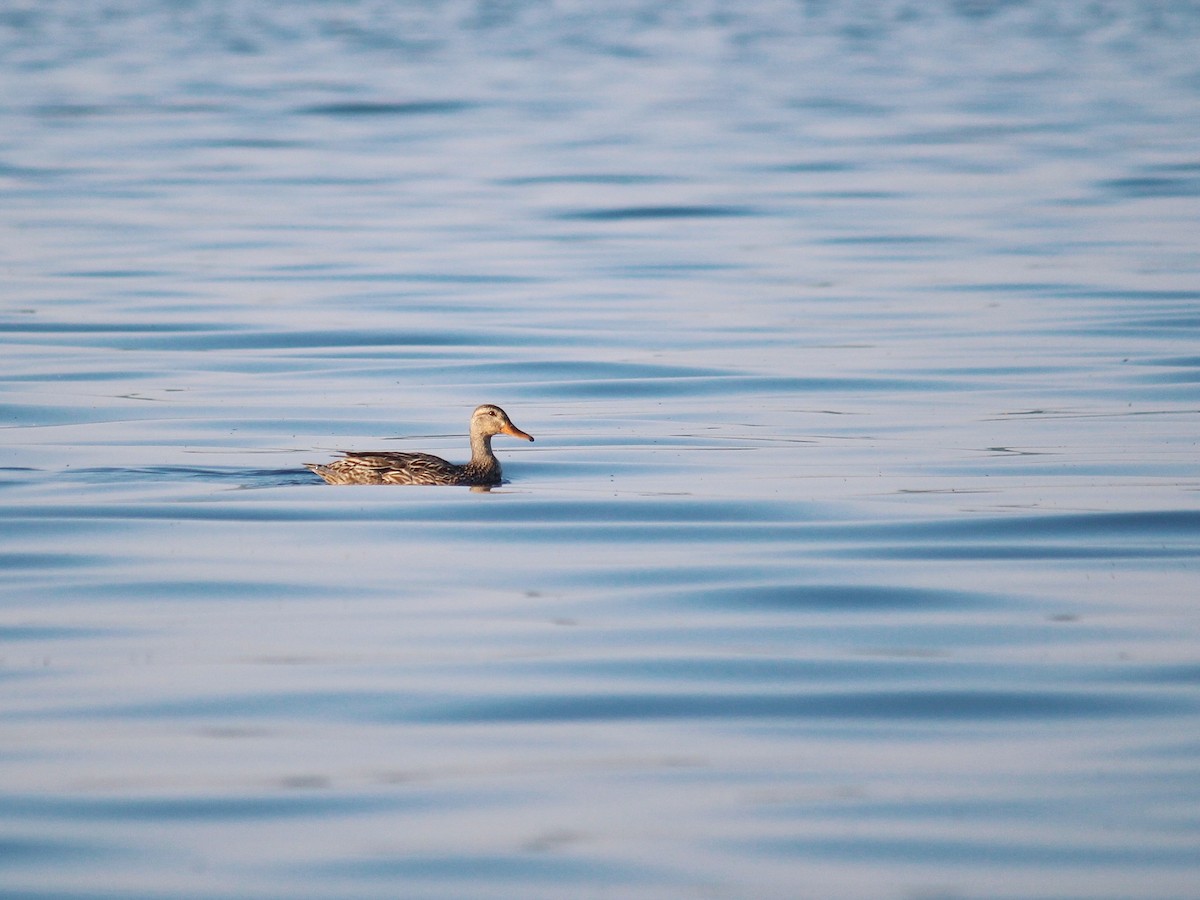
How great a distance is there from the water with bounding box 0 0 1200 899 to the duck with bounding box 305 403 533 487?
18 centimetres

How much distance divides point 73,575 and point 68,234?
15.9 meters

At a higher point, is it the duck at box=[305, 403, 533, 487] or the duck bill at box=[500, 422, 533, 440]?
the duck bill at box=[500, 422, 533, 440]

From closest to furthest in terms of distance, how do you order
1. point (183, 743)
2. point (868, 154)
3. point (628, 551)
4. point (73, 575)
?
point (183, 743) < point (73, 575) < point (628, 551) < point (868, 154)

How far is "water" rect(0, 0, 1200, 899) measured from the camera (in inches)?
260

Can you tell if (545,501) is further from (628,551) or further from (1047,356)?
(1047,356)

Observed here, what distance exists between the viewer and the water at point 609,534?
6.61 meters

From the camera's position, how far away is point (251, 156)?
33688 mm

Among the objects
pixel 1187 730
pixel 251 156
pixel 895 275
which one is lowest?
pixel 1187 730

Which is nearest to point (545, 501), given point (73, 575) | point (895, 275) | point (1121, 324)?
point (73, 575)

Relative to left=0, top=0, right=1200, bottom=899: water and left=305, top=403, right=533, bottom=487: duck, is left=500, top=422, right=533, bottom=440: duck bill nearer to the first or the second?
left=305, top=403, right=533, bottom=487: duck

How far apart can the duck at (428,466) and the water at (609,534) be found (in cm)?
18

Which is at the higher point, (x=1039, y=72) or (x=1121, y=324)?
(x=1039, y=72)

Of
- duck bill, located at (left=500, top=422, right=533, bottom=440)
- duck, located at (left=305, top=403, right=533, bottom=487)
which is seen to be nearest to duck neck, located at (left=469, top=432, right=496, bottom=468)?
duck, located at (left=305, top=403, right=533, bottom=487)

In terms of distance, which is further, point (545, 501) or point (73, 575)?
point (545, 501)
